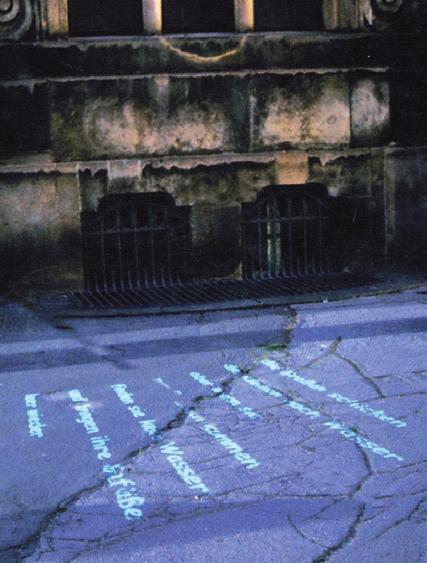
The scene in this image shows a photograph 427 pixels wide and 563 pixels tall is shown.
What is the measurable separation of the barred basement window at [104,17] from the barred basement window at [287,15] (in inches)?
47.4

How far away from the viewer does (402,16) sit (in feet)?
31.3

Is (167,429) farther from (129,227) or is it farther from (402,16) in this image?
(402,16)

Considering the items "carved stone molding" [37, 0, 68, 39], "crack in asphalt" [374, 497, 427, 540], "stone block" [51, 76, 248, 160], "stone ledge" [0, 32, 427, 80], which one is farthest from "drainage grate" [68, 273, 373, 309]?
"crack in asphalt" [374, 497, 427, 540]

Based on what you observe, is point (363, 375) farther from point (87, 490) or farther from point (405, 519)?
point (87, 490)

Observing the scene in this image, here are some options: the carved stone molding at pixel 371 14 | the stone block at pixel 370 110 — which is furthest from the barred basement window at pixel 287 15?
the stone block at pixel 370 110

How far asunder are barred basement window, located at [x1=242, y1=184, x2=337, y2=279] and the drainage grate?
0.21 meters

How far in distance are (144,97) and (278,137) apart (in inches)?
53.3

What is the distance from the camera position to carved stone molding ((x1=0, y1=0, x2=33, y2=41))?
8742 millimetres

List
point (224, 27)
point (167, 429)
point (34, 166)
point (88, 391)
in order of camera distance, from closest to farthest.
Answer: point (167, 429) < point (88, 391) < point (34, 166) < point (224, 27)

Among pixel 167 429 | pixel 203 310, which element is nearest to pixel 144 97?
pixel 203 310

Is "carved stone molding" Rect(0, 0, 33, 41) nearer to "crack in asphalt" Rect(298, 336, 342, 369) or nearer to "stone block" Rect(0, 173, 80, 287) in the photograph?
"stone block" Rect(0, 173, 80, 287)

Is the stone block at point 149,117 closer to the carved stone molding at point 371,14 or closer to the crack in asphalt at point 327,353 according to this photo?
the carved stone molding at point 371,14

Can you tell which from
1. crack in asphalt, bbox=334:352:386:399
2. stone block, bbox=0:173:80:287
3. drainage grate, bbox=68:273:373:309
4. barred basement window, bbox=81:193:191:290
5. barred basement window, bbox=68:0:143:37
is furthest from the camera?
barred basement window, bbox=81:193:191:290

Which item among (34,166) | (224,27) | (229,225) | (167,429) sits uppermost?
(224,27)
